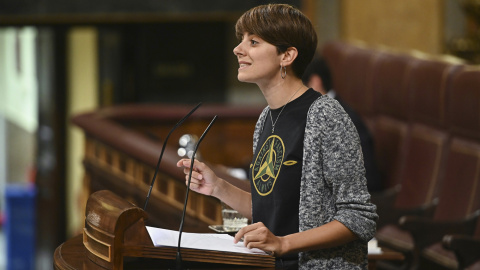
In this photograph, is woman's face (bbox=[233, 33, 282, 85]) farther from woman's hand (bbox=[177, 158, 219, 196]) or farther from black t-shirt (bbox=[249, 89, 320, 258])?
woman's hand (bbox=[177, 158, 219, 196])

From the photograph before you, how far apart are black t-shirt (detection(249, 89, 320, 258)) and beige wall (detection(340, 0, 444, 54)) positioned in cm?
457

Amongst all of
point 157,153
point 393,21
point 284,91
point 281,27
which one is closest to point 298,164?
point 284,91

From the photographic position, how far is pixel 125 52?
6980mm

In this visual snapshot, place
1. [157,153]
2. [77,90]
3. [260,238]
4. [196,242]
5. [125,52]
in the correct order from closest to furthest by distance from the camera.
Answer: [260,238] < [196,242] < [157,153] < [125,52] < [77,90]

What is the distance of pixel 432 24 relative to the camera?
627 cm

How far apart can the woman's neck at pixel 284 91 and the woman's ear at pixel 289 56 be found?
5cm

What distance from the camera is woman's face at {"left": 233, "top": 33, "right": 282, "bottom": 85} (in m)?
1.78

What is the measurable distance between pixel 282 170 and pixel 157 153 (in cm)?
181

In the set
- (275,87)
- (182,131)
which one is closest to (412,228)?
(275,87)

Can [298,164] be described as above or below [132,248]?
above

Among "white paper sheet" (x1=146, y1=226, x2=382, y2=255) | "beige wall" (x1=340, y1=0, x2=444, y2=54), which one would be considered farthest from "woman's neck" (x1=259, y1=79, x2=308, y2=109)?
"beige wall" (x1=340, y1=0, x2=444, y2=54)

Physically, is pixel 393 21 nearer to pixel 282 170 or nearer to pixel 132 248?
pixel 282 170

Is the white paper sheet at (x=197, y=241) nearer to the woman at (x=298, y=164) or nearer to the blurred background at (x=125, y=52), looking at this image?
the woman at (x=298, y=164)

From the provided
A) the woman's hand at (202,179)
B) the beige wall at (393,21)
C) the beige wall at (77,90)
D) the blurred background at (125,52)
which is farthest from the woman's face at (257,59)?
the beige wall at (77,90)
